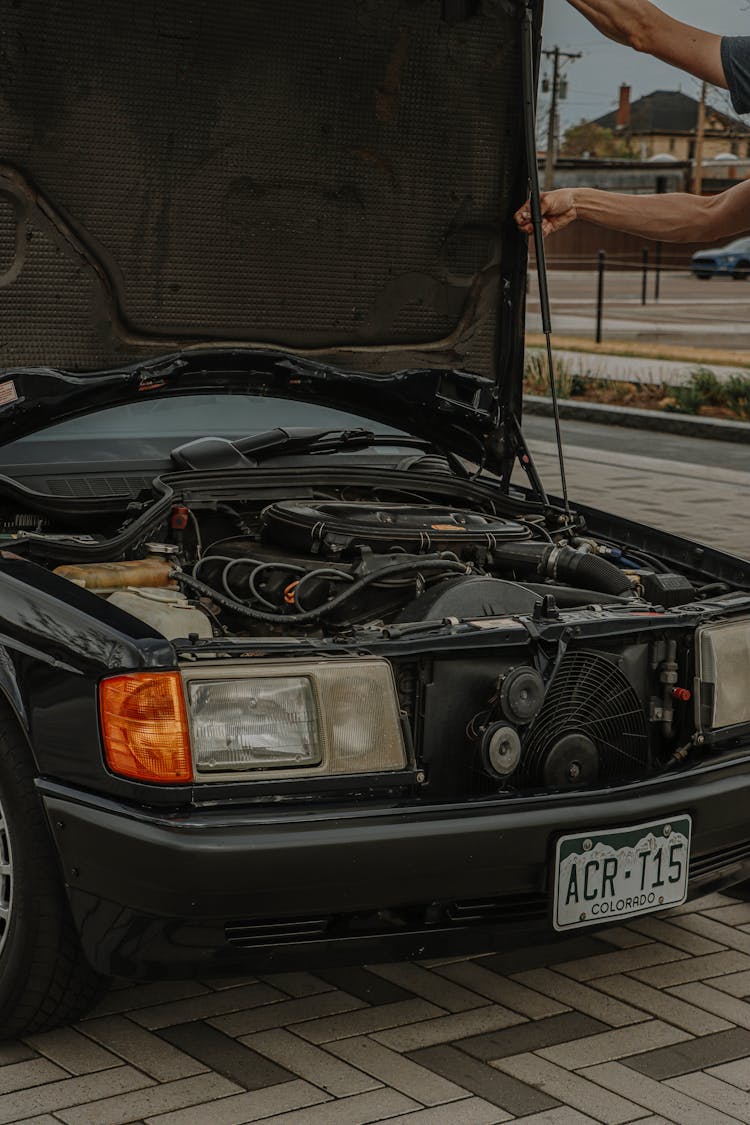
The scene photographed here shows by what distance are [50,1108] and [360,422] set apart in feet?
8.08

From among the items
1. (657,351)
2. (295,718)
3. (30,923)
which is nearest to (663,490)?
(295,718)

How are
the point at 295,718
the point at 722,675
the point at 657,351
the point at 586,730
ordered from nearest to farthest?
the point at 295,718 → the point at 586,730 → the point at 722,675 → the point at 657,351

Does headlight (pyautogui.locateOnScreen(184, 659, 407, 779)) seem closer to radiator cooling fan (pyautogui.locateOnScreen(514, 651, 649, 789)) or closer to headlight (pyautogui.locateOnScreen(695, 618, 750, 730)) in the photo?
radiator cooling fan (pyautogui.locateOnScreen(514, 651, 649, 789))

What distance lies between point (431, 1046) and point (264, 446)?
183 centimetres

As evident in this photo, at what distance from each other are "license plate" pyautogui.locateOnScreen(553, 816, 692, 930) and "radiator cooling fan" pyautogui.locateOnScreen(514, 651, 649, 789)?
5.5 inches

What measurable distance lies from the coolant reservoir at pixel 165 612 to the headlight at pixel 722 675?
115 centimetres

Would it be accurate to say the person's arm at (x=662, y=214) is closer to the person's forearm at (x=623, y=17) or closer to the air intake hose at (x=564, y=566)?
the person's forearm at (x=623, y=17)

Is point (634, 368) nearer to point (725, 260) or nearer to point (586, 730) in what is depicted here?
point (586, 730)

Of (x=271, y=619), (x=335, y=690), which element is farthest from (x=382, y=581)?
(x=335, y=690)

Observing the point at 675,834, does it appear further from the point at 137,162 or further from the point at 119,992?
the point at 137,162

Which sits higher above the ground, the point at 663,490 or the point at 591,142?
the point at 591,142

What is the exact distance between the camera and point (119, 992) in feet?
12.0

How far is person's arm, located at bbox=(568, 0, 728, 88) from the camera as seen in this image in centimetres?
464

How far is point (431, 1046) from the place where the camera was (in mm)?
3406
